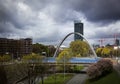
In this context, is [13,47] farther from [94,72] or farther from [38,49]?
[94,72]

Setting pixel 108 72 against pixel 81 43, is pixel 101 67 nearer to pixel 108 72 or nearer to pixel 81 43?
pixel 108 72

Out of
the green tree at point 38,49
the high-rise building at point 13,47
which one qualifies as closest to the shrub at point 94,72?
the high-rise building at point 13,47

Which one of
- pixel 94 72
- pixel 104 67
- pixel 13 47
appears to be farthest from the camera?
pixel 13 47

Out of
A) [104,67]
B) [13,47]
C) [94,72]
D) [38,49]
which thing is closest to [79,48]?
[38,49]

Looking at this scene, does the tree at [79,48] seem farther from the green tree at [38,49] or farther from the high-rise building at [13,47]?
the green tree at [38,49]

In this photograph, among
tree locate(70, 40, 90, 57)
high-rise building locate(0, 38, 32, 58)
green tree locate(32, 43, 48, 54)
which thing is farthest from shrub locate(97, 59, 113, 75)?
green tree locate(32, 43, 48, 54)

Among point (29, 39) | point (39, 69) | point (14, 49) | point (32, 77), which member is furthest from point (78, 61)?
point (29, 39)

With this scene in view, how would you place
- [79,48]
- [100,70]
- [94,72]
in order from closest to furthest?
[94,72] → [100,70] → [79,48]

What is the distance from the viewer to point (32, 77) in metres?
46.8

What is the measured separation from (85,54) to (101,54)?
3439 centimetres

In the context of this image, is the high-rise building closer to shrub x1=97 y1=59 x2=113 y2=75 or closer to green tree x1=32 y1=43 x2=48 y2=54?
green tree x1=32 y1=43 x2=48 y2=54

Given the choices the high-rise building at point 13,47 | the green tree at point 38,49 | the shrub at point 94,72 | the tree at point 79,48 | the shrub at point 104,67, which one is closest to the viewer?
the shrub at point 94,72

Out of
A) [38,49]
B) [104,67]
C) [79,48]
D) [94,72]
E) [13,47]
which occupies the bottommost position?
[94,72]

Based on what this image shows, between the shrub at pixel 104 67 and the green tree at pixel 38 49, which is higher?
the green tree at pixel 38 49
